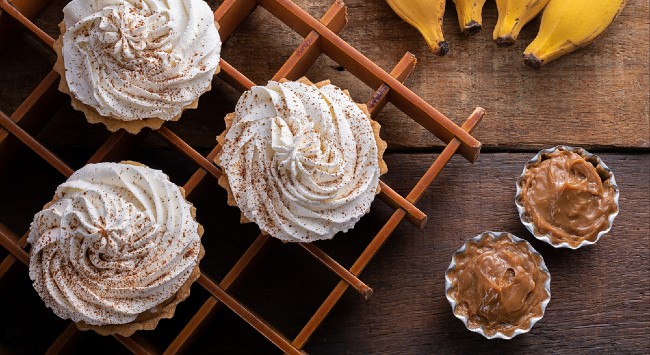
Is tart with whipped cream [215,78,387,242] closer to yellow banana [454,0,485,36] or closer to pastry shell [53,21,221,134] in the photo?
pastry shell [53,21,221,134]

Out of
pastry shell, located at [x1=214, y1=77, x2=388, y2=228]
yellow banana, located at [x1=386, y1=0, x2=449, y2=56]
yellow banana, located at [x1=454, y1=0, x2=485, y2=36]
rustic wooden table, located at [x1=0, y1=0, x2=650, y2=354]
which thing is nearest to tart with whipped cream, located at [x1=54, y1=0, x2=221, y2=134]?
pastry shell, located at [x1=214, y1=77, x2=388, y2=228]

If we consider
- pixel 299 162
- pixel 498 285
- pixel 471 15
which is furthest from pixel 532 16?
pixel 299 162

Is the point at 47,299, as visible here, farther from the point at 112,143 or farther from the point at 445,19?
the point at 445,19

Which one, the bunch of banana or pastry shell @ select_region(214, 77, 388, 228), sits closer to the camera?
pastry shell @ select_region(214, 77, 388, 228)

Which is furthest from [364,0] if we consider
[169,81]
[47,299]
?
[47,299]

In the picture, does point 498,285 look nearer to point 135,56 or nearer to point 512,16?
point 512,16

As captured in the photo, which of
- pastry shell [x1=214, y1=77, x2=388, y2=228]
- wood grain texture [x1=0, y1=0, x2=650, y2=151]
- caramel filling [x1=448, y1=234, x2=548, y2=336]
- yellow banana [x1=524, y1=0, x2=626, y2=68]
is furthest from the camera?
wood grain texture [x1=0, y1=0, x2=650, y2=151]

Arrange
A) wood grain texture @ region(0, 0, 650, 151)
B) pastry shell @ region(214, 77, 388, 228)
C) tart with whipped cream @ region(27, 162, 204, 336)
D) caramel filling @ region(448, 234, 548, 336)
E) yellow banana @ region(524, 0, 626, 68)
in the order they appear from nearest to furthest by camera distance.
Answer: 1. tart with whipped cream @ region(27, 162, 204, 336)
2. pastry shell @ region(214, 77, 388, 228)
3. caramel filling @ region(448, 234, 548, 336)
4. yellow banana @ region(524, 0, 626, 68)
5. wood grain texture @ region(0, 0, 650, 151)

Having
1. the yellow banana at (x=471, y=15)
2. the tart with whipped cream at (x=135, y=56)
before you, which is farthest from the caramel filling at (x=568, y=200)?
the tart with whipped cream at (x=135, y=56)
